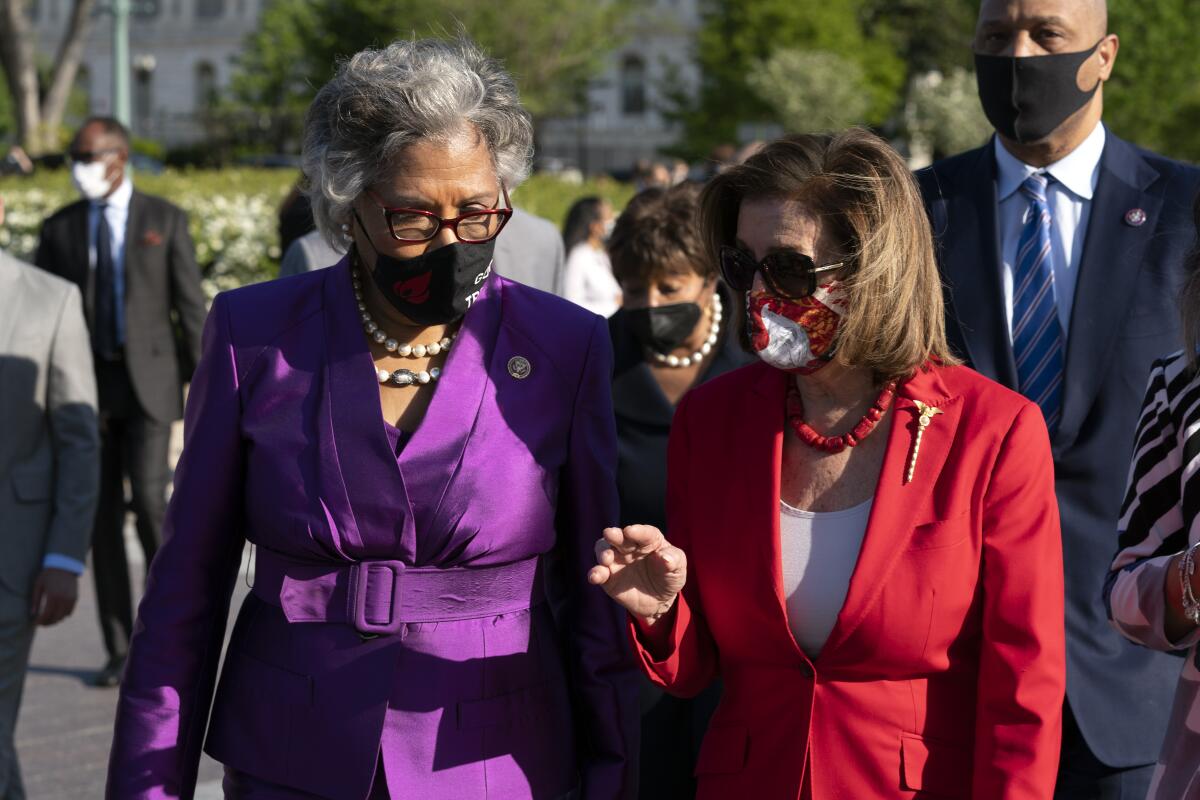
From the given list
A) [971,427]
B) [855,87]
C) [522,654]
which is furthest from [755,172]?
[855,87]

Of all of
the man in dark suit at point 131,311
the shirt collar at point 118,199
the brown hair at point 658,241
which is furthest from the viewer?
the shirt collar at point 118,199

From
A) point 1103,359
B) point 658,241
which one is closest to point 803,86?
point 658,241

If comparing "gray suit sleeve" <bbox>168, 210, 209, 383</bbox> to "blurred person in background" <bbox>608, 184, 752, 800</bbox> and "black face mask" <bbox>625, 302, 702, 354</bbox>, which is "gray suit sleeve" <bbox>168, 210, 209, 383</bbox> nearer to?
"blurred person in background" <bbox>608, 184, 752, 800</bbox>

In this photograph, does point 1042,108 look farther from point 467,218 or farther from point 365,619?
point 365,619

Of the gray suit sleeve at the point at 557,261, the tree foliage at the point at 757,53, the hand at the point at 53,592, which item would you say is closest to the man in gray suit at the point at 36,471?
the hand at the point at 53,592

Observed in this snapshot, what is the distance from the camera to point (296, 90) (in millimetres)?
53656

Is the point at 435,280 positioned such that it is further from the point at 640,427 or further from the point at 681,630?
the point at 640,427

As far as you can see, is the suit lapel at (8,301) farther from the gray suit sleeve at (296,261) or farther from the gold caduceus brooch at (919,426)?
the gold caduceus brooch at (919,426)

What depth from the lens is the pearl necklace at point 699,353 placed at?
4668 millimetres

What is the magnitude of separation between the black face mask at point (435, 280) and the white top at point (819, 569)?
0.69 m

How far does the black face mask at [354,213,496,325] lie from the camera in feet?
9.52

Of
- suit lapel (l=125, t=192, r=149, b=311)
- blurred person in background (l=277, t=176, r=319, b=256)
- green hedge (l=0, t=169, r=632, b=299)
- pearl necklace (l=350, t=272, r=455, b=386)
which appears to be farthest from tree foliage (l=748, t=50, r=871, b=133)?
pearl necklace (l=350, t=272, r=455, b=386)

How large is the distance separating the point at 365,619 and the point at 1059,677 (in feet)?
3.82

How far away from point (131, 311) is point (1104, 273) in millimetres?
5532
